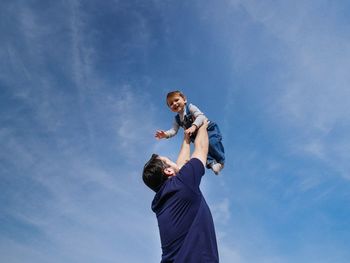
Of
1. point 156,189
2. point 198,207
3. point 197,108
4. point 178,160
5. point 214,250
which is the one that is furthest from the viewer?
point 197,108

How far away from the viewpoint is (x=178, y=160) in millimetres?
6629

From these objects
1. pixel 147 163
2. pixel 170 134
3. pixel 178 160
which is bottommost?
pixel 147 163

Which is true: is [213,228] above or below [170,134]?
below

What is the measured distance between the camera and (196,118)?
24.7 feet

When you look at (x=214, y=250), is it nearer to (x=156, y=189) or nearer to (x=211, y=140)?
(x=156, y=189)

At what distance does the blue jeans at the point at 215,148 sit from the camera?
25.6ft

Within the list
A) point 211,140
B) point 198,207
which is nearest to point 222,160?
point 211,140

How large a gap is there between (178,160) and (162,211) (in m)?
1.91

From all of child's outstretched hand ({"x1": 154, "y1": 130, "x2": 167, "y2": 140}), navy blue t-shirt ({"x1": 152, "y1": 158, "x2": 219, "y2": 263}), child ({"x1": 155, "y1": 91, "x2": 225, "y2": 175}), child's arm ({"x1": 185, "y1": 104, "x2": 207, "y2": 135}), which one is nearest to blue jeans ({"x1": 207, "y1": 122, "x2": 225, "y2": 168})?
child ({"x1": 155, "y1": 91, "x2": 225, "y2": 175})

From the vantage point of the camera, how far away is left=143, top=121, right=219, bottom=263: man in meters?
4.25

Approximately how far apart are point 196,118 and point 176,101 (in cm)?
62

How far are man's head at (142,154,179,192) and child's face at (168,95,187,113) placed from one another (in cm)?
255

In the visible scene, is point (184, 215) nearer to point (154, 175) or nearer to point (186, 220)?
point (186, 220)

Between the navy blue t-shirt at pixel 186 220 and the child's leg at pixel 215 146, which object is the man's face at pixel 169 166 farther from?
the child's leg at pixel 215 146
